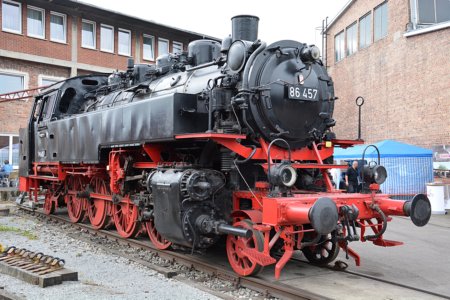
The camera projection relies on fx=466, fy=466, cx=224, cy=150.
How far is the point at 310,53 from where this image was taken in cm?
634

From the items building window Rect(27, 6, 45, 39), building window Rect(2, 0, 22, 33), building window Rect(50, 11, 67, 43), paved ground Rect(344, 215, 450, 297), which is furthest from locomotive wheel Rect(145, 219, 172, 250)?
building window Rect(50, 11, 67, 43)

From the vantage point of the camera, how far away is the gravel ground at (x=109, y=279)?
5117 millimetres

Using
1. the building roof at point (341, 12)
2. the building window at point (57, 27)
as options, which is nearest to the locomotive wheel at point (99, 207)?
the building window at point (57, 27)

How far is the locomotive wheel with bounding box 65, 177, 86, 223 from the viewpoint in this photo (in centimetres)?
1033

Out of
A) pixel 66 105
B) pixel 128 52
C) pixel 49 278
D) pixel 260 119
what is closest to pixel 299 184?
pixel 260 119

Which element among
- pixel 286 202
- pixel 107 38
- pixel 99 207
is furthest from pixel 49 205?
pixel 107 38

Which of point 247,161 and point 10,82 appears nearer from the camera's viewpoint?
point 247,161

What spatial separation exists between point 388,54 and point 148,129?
16.3m

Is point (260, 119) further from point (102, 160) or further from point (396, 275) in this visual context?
point (102, 160)

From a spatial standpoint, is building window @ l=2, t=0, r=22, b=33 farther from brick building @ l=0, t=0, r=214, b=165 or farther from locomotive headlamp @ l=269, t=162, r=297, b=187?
locomotive headlamp @ l=269, t=162, r=297, b=187

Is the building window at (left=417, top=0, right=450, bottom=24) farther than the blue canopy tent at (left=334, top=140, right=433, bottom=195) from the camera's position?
Yes

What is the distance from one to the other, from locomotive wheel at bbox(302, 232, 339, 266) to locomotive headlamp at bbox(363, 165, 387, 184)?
0.96 m

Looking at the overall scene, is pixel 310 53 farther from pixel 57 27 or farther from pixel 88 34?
pixel 88 34

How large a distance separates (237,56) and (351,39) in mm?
20283
